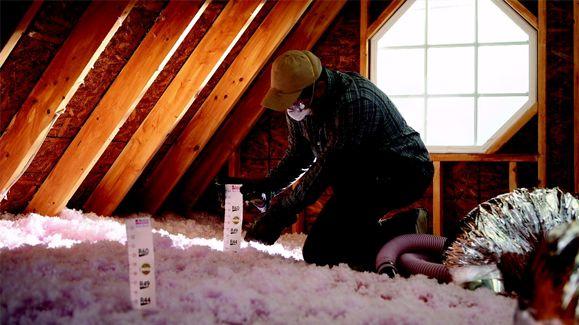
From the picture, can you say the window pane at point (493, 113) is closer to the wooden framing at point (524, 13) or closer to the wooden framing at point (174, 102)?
the wooden framing at point (524, 13)

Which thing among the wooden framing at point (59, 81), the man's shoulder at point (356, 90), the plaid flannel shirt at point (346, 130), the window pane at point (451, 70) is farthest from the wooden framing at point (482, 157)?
the wooden framing at point (59, 81)

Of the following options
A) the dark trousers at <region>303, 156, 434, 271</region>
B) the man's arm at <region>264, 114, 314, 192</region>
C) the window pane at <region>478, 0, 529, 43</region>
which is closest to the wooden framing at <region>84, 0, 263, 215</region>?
the man's arm at <region>264, 114, 314, 192</region>

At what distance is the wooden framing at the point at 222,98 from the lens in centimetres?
320

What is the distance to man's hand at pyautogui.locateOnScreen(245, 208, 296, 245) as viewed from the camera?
2.28 metres

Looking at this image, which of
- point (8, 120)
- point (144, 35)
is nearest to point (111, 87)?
point (144, 35)

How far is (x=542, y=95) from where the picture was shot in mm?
3379

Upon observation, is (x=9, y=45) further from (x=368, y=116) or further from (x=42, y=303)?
(x=368, y=116)

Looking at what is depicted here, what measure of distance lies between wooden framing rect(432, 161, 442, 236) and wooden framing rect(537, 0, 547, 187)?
1.97 feet

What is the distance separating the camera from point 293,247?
314 cm

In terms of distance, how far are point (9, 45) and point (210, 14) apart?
1.22m

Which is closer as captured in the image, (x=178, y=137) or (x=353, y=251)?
(x=353, y=251)

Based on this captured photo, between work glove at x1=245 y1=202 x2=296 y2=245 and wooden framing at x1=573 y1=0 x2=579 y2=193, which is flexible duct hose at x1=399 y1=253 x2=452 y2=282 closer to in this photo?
work glove at x1=245 y1=202 x2=296 y2=245

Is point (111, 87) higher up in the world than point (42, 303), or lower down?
higher up

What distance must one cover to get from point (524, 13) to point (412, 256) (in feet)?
6.53
